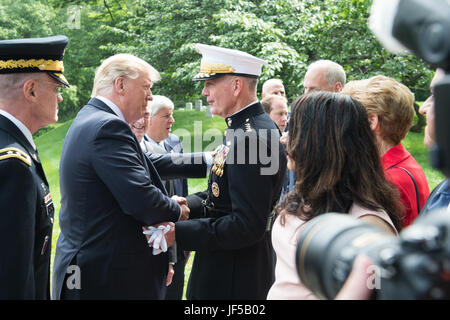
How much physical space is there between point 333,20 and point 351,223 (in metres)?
9.47

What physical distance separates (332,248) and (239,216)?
5.46 feet

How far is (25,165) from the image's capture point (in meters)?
2.06

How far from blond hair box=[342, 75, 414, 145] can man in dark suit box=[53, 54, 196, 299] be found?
1.26 metres

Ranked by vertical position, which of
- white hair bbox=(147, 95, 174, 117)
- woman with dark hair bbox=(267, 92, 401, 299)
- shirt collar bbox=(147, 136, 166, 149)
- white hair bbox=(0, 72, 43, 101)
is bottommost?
shirt collar bbox=(147, 136, 166, 149)

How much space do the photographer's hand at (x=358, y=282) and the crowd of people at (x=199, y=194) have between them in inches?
31.1

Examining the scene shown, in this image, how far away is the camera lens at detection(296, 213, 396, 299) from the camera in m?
0.90

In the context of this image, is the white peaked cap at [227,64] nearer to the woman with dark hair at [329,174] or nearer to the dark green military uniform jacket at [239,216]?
the dark green military uniform jacket at [239,216]

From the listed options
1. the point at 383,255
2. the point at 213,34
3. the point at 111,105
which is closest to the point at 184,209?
the point at 111,105

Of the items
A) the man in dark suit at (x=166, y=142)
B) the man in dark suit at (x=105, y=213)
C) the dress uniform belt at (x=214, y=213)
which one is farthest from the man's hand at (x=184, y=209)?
the man in dark suit at (x=166, y=142)

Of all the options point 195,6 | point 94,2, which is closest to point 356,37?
point 195,6

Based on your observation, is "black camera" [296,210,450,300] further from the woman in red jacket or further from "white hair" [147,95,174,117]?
"white hair" [147,95,174,117]

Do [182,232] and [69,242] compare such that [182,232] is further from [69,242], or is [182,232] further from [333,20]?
[333,20]

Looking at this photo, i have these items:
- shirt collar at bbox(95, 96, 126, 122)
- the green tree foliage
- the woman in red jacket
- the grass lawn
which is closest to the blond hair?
the woman in red jacket

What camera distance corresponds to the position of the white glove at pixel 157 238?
252cm
